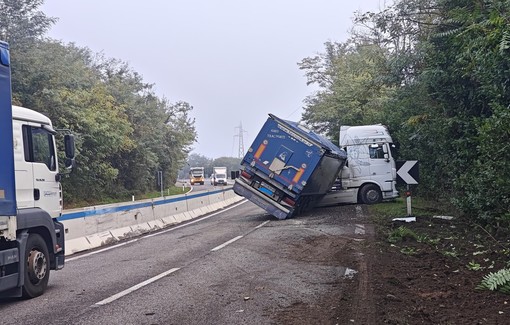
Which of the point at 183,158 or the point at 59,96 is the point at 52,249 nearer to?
the point at 59,96

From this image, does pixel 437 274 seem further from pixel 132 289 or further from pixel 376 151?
pixel 376 151

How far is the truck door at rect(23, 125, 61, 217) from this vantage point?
898 centimetres

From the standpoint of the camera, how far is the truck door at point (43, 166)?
898 centimetres

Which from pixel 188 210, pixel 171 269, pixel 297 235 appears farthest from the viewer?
pixel 188 210

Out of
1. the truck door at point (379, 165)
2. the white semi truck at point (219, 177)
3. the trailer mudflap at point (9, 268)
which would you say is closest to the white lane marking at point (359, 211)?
the truck door at point (379, 165)

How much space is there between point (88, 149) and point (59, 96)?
187 inches

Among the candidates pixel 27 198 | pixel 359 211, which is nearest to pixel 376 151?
pixel 359 211

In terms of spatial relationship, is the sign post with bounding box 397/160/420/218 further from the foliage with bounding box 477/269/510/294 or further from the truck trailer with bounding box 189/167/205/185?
the truck trailer with bounding box 189/167/205/185

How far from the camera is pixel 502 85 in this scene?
39.3 feet

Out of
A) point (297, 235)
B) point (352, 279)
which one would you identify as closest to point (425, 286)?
point (352, 279)

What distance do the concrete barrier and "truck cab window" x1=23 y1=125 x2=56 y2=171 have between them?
11.8ft

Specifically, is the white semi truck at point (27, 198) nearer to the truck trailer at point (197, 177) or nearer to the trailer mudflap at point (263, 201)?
the trailer mudflap at point (263, 201)

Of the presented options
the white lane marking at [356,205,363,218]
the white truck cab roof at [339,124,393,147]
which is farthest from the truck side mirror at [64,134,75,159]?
the white truck cab roof at [339,124,393,147]

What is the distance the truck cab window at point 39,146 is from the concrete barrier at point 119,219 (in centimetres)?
358
